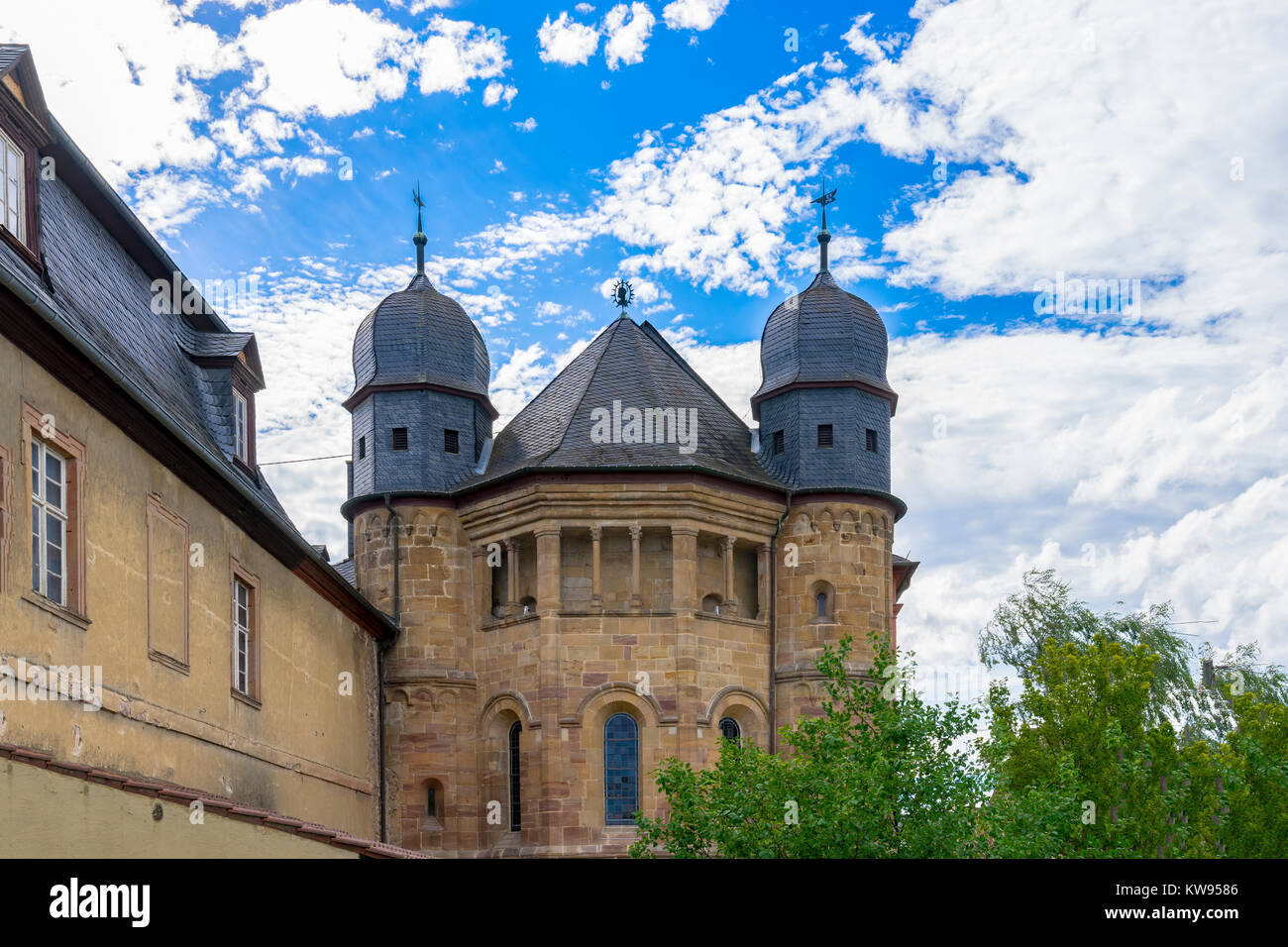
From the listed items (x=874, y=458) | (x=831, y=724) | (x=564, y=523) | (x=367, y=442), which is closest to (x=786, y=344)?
(x=874, y=458)

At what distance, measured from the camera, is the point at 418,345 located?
32500 millimetres

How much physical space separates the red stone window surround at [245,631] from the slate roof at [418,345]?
35.4 ft

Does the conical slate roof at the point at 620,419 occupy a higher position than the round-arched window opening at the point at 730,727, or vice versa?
the conical slate roof at the point at 620,419

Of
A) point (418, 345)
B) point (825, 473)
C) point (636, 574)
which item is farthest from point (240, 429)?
point (825, 473)

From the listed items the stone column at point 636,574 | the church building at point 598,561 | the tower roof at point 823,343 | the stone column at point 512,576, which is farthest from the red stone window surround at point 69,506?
the tower roof at point 823,343

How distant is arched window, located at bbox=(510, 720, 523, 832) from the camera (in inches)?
1184

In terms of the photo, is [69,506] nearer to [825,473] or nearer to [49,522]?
[49,522]

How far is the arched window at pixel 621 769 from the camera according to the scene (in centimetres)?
2912

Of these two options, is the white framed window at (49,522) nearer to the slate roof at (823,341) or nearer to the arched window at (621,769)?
the arched window at (621,769)

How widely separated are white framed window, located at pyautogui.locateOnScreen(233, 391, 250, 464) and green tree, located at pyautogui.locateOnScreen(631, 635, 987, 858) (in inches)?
304

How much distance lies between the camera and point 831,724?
20328 millimetres

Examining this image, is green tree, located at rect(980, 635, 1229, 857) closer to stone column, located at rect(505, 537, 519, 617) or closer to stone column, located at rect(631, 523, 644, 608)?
stone column, located at rect(631, 523, 644, 608)

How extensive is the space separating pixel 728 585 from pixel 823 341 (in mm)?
5705
